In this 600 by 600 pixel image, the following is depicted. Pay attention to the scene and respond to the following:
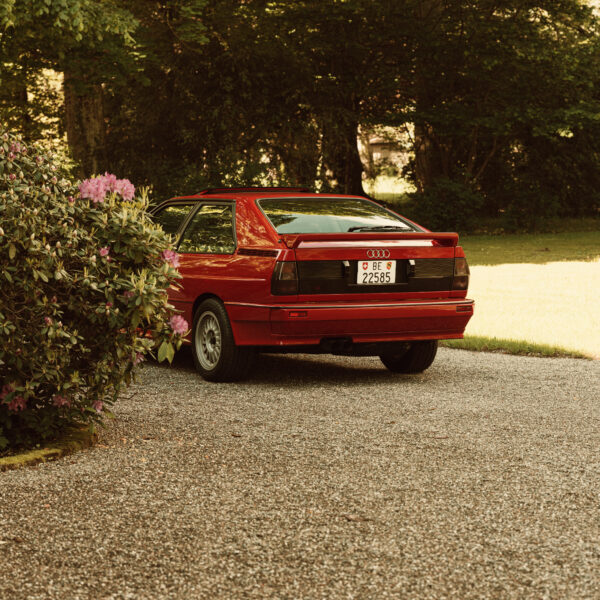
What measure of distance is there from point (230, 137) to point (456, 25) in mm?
8015

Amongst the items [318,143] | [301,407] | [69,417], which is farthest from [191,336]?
[318,143]

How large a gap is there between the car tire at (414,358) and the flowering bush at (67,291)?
3.33 meters

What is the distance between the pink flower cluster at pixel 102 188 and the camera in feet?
17.7

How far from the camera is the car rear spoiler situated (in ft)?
24.3

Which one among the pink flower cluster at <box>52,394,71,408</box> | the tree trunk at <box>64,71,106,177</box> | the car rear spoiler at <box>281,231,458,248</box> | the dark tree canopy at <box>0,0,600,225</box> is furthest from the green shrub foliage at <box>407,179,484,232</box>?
the pink flower cluster at <box>52,394,71,408</box>

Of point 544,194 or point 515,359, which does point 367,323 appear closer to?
point 515,359

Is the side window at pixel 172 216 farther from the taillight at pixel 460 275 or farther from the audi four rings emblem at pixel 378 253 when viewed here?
the taillight at pixel 460 275

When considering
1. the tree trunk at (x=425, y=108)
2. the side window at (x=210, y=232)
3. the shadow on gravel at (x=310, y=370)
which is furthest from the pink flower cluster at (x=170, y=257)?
the tree trunk at (x=425, y=108)

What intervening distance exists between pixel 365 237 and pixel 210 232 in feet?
5.21

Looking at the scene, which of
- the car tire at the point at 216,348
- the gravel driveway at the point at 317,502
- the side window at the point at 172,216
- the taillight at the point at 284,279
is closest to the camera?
the gravel driveway at the point at 317,502

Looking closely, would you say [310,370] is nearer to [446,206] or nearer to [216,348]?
[216,348]

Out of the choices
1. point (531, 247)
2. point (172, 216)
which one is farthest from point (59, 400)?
point (531, 247)

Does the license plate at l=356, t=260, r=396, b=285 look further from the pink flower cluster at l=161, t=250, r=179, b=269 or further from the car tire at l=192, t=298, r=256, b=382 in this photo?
the pink flower cluster at l=161, t=250, r=179, b=269

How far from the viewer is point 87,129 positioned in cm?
2489
